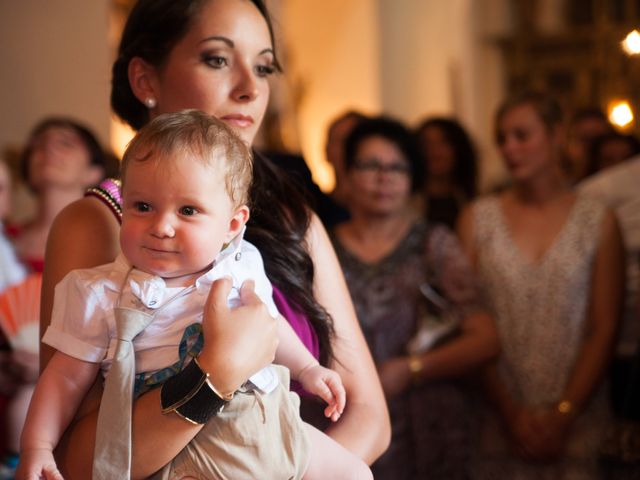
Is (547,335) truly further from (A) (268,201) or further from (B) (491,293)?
(A) (268,201)

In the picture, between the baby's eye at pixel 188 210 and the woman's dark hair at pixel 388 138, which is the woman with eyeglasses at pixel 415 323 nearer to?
the woman's dark hair at pixel 388 138

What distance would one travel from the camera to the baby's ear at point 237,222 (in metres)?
1.61

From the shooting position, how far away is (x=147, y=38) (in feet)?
6.52

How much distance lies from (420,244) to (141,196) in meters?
2.30

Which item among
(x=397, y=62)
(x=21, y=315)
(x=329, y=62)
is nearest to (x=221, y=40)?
(x=21, y=315)

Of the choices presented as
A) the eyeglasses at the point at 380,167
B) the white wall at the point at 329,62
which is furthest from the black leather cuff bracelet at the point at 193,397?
the white wall at the point at 329,62

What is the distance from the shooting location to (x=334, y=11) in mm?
12609

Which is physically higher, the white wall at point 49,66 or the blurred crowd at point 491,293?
the white wall at point 49,66

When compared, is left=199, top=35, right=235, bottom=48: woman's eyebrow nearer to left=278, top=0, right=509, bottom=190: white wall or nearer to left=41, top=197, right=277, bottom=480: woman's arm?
left=41, top=197, right=277, bottom=480: woman's arm

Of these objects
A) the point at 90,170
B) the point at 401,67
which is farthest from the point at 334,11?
the point at 90,170

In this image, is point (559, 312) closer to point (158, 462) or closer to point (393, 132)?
point (393, 132)

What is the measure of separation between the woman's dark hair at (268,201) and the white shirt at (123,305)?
1.16 feet

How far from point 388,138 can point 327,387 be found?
7.63ft

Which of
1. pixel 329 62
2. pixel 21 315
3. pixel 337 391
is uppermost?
pixel 329 62
